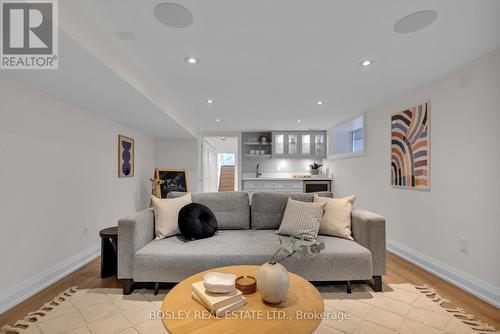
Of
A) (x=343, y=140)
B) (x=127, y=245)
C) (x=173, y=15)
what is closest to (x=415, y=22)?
(x=173, y=15)

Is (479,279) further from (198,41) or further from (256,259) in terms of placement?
(198,41)

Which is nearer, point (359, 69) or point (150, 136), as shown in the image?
→ point (359, 69)

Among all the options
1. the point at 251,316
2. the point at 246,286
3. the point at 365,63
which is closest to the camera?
the point at 251,316

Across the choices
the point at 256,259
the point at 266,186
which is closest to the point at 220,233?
the point at 256,259

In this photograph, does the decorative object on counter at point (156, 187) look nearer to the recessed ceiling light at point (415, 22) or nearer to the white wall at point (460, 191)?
the white wall at point (460, 191)

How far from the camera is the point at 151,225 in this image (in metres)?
2.41

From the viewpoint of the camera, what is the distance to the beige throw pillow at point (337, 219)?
238 centimetres

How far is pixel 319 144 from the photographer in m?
6.22

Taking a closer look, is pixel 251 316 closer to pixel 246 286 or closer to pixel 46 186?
pixel 246 286

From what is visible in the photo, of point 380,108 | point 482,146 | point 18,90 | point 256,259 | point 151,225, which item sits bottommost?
point 256,259

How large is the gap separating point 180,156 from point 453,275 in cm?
538

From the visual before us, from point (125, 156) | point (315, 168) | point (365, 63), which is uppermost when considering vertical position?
point (365, 63)

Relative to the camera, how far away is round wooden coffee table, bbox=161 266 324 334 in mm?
1051

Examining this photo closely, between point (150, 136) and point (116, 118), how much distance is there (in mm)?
1901
